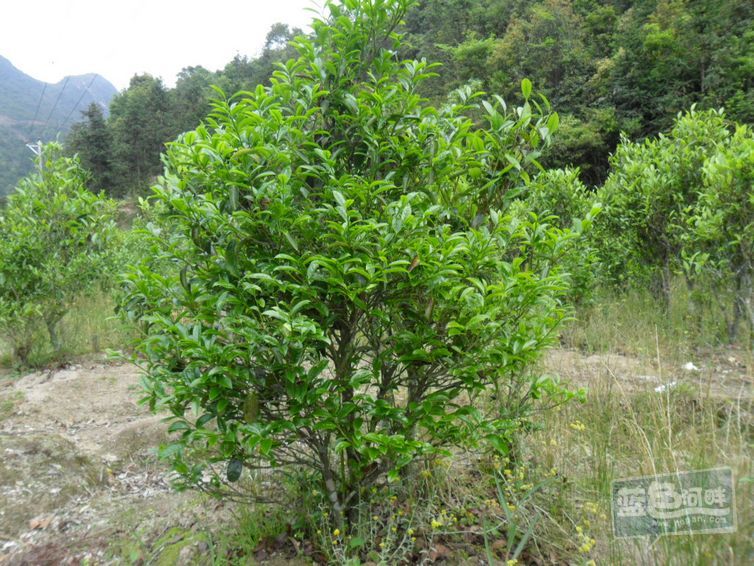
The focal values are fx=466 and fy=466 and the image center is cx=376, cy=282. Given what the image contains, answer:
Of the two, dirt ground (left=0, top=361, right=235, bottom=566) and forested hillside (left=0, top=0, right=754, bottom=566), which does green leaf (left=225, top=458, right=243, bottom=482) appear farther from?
dirt ground (left=0, top=361, right=235, bottom=566)

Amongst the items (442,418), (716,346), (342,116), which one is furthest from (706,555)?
(716,346)

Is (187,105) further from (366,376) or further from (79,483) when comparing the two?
(366,376)

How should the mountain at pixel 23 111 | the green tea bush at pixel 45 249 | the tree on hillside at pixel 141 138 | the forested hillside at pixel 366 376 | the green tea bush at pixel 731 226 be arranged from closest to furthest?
1. the forested hillside at pixel 366 376
2. the green tea bush at pixel 731 226
3. the green tea bush at pixel 45 249
4. the mountain at pixel 23 111
5. the tree on hillside at pixel 141 138

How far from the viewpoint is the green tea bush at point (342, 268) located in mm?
1786

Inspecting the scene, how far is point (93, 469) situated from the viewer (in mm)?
3324

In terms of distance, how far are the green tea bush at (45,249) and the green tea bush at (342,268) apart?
160 inches

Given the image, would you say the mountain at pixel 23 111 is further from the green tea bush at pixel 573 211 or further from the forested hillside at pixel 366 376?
the forested hillside at pixel 366 376

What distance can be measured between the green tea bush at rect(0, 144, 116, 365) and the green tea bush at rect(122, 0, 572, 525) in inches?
160

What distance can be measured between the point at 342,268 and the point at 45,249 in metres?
5.43

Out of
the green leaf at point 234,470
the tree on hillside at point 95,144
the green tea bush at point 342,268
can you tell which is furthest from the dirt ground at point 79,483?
the tree on hillside at point 95,144

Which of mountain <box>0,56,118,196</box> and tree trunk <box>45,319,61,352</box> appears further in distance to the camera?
mountain <box>0,56,118,196</box>

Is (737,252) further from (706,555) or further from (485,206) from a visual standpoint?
(706,555)

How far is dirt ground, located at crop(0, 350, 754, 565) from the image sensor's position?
8.45ft

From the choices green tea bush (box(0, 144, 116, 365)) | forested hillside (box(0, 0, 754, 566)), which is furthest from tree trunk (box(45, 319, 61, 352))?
forested hillside (box(0, 0, 754, 566))
